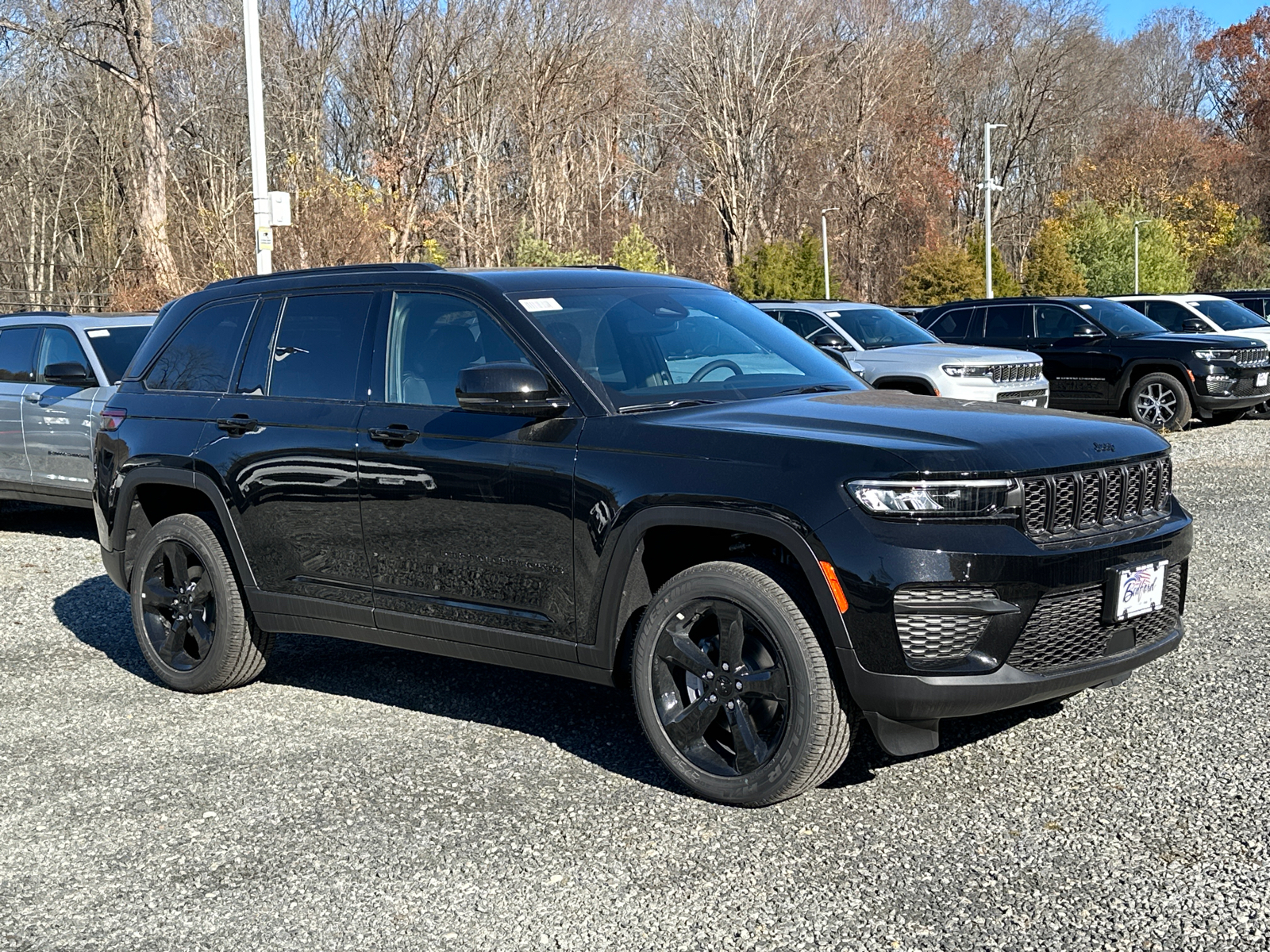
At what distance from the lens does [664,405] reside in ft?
16.6

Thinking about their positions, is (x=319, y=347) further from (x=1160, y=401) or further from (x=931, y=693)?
(x=1160, y=401)

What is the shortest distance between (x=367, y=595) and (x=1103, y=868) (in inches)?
117

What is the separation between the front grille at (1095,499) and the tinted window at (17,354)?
369 inches

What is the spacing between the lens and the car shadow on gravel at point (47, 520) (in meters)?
11.8

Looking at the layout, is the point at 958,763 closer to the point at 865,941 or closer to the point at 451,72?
the point at 865,941

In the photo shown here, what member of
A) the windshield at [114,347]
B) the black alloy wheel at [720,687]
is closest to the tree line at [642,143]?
the windshield at [114,347]

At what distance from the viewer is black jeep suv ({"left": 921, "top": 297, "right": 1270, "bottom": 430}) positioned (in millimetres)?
17453

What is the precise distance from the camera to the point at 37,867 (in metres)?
4.31

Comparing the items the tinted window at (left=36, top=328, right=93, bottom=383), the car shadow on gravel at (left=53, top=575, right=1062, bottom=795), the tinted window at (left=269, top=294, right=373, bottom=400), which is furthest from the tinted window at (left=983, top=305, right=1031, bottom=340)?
the tinted window at (left=269, top=294, right=373, bottom=400)

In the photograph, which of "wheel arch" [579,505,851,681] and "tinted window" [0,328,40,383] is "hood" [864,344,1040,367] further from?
"wheel arch" [579,505,851,681]

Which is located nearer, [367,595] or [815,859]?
[815,859]

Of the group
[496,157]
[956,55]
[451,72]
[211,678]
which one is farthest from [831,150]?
[211,678]

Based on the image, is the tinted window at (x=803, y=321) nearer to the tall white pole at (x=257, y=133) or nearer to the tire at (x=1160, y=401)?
the tire at (x=1160, y=401)

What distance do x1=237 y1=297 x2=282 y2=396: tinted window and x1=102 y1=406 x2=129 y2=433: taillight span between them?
0.92m
